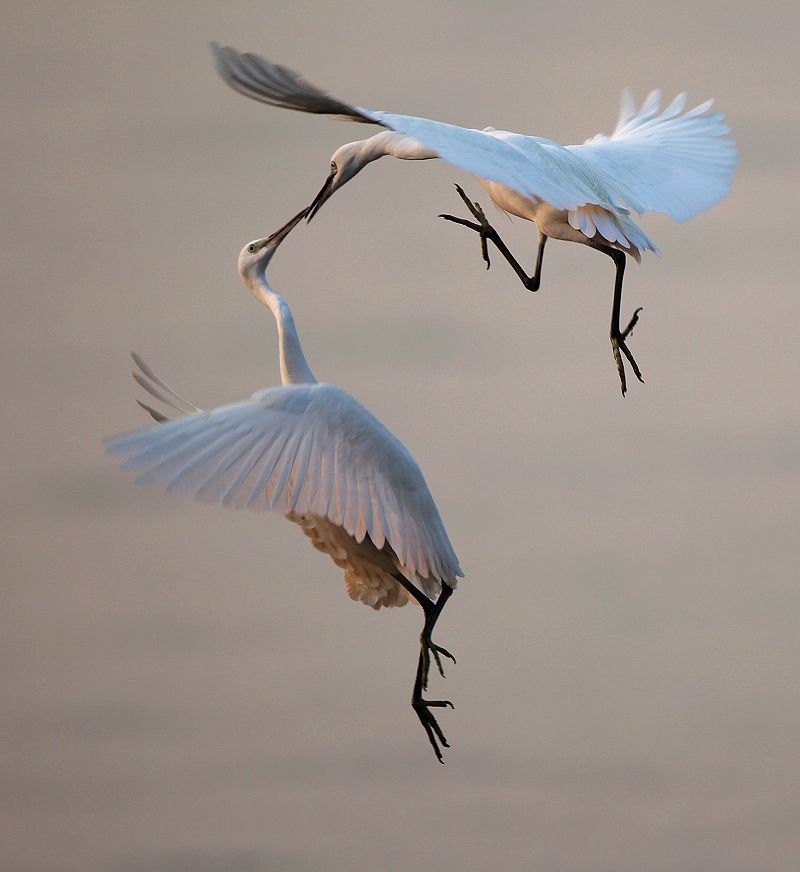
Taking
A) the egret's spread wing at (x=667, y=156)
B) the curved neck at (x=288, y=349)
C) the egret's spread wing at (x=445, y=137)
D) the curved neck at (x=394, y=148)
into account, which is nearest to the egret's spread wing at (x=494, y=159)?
the egret's spread wing at (x=445, y=137)

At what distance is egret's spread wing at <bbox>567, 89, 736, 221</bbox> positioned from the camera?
51.7ft

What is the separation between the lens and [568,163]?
1491cm

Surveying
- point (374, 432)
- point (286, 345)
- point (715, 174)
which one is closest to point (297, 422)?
point (374, 432)

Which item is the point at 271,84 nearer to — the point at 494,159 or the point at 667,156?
the point at 494,159

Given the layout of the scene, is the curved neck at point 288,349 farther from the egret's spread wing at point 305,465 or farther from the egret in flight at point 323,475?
the egret's spread wing at point 305,465

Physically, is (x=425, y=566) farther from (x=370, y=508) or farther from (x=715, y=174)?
(x=715, y=174)

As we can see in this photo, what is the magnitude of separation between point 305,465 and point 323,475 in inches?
5.6

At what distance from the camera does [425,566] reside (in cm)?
1515

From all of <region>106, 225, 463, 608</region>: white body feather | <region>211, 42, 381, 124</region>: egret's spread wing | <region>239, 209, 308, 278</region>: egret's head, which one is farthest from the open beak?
<region>211, 42, 381, 124</region>: egret's spread wing

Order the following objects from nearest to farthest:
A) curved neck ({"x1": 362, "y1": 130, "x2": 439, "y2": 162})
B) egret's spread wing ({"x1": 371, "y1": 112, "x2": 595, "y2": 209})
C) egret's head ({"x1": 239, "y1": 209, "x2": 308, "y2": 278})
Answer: egret's spread wing ({"x1": 371, "y1": 112, "x2": 595, "y2": 209}), curved neck ({"x1": 362, "y1": 130, "x2": 439, "y2": 162}), egret's head ({"x1": 239, "y1": 209, "x2": 308, "y2": 278})

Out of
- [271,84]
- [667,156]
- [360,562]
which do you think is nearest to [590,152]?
[667,156]

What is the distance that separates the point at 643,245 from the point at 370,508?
7.49ft

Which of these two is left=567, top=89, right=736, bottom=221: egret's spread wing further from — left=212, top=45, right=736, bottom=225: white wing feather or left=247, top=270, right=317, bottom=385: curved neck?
left=247, top=270, right=317, bottom=385: curved neck

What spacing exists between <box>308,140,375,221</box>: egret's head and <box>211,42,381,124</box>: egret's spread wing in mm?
2516
